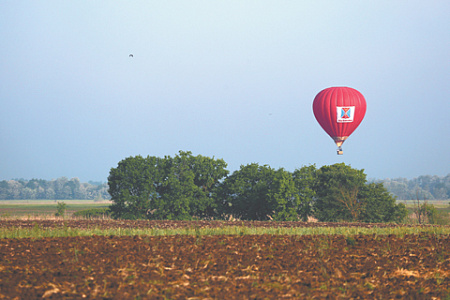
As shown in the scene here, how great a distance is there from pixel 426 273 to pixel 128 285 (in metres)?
8.63

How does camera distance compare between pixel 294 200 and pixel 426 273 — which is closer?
pixel 426 273

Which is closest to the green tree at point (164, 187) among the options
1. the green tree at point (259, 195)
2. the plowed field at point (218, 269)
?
the green tree at point (259, 195)

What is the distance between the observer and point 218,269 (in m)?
12.1

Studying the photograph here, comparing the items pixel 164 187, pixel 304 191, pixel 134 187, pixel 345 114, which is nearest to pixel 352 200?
pixel 304 191

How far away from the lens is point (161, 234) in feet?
61.3

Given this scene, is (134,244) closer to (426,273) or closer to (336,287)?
(336,287)

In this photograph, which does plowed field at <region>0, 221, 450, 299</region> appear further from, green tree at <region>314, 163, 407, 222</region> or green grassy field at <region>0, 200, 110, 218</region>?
green grassy field at <region>0, 200, 110, 218</region>

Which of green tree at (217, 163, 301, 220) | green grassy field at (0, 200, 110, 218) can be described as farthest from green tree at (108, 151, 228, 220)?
green grassy field at (0, 200, 110, 218)

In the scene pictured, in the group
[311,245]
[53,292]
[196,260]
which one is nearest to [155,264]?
[196,260]

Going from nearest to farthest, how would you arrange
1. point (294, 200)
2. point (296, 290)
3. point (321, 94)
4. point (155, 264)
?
point (296, 290)
point (155, 264)
point (321, 94)
point (294, 200)

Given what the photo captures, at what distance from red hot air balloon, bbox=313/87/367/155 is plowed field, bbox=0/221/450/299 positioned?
68.7 ft

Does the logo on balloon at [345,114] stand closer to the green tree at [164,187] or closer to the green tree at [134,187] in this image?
the green tree at [164,187]

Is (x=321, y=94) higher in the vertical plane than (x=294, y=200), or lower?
higher

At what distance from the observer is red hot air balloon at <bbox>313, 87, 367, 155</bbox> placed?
3672 cm
